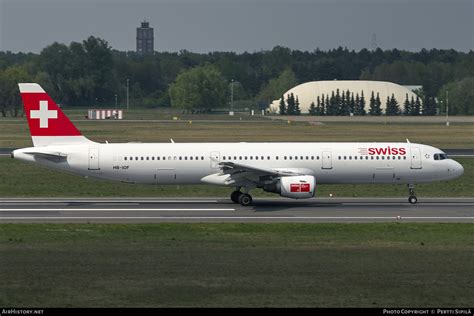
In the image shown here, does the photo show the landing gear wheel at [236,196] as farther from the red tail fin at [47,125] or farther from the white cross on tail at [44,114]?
the white cross on tail at [44,114]

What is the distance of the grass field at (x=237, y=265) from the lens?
22.0 m

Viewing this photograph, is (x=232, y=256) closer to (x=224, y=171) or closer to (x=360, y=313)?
(x=360, y=313)

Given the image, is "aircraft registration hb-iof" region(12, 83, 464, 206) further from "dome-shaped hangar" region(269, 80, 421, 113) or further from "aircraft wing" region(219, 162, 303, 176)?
"dome-shaped hangar" region(269, 80, 421, 113)

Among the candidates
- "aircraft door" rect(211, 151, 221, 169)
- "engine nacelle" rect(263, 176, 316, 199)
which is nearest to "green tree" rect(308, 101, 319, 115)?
"aircraft door" rect(211, 151, 221, 169)

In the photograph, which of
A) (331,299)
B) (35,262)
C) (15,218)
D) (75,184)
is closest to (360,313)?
(331,299)

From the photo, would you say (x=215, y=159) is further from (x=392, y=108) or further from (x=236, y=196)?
(x=392, y=108)

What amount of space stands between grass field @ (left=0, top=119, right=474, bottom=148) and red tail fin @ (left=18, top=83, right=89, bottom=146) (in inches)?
1509

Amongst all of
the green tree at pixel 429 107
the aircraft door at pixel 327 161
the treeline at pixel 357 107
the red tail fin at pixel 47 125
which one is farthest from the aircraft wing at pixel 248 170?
the green tree at pixel 429 107

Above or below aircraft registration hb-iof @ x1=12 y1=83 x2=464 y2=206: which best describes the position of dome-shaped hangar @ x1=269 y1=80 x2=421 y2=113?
above

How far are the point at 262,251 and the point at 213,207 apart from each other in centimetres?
1352

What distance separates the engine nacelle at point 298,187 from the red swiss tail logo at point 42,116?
1049cm

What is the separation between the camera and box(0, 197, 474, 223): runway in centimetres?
3803

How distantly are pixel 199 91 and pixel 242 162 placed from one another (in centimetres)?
14650

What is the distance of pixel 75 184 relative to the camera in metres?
53.7
